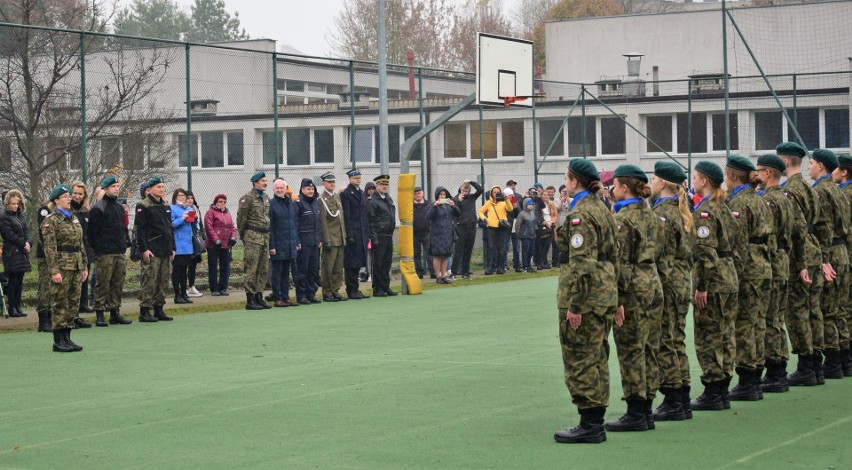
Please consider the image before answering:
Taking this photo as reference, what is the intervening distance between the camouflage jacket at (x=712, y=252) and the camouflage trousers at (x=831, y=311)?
180 centimetres

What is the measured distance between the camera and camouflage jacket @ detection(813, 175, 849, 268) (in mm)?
10984

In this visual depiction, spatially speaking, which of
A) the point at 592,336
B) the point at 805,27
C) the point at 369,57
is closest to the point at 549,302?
the point at 592,336

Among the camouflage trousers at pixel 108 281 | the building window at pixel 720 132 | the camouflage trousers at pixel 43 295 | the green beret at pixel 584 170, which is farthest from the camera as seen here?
the building window at pixel 720 132

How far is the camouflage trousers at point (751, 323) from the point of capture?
31.5 feet

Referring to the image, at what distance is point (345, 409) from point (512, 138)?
2445 centimetres

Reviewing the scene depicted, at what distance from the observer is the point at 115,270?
52.5ft

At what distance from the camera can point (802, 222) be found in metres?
10.6

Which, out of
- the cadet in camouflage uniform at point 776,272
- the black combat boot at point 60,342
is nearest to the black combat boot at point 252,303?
the black combat boot at point 60,342

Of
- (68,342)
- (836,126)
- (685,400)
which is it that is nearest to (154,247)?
(68,342)

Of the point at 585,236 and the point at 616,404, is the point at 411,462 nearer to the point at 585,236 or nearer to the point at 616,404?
the point at 585,236

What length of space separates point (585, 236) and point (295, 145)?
2440cm

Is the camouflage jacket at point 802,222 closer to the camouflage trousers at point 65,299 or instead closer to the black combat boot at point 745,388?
the black combat boot at point 745,388

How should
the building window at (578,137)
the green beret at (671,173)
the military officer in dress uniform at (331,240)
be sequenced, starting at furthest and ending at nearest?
1. the building window at (578,137)
2. the military officer in dress uniform at (331,240)
3. the green beret at (671,173)

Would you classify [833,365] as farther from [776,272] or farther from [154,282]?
[154,282]
